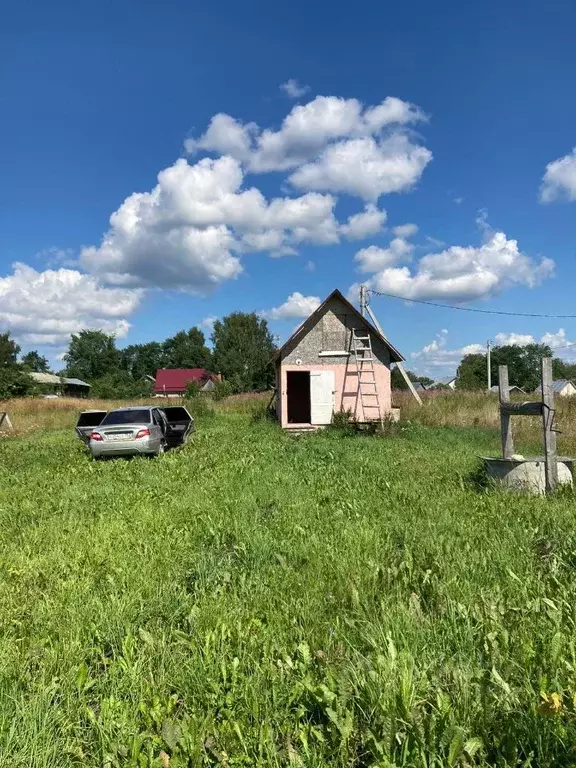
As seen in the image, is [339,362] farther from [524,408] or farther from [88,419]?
[524,408]

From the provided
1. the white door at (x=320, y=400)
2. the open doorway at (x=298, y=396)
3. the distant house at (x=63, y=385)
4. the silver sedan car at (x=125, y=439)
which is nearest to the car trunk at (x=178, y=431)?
the silver sedan car at (x=125, y=439)

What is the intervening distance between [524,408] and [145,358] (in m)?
116

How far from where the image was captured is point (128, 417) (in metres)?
14.4

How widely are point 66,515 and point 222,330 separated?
59.1m

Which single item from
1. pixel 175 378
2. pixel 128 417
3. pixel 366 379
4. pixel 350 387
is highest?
pixel 175 378

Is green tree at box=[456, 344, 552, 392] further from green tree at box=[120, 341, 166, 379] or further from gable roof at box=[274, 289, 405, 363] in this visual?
gable roof at box=[274, 289, 405, 363]

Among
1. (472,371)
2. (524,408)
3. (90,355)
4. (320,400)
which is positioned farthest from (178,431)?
(90,355)

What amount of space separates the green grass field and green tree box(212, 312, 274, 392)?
2187 inches

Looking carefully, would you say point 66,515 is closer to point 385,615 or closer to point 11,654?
point 11,654

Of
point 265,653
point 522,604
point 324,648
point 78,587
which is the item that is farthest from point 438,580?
point 78,587

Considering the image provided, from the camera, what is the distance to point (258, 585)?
4.04m

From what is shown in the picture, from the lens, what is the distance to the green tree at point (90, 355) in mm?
102312

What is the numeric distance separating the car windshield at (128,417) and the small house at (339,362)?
7.52 m

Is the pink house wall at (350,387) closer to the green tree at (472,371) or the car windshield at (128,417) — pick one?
the car windshield at (128,417)
